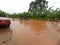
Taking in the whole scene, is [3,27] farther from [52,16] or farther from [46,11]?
[46,11]

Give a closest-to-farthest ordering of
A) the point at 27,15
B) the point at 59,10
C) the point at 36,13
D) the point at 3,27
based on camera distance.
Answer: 1. the point at 3,27
2. the point at 59,10
3. the point at 36,13
4. the point at 27,15

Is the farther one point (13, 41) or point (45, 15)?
point (45, 15)

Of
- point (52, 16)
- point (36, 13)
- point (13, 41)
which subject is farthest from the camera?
point (36, 13)

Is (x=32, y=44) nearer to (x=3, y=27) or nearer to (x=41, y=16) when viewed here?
(x=3, y=27)

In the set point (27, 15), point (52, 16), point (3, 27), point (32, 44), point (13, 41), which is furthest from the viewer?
point (27, 15)

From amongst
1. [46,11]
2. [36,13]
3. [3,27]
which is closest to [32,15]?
[36,13]

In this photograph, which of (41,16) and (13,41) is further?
(41,16)

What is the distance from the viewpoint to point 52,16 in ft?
66.7

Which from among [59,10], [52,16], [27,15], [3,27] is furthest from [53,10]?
[3,27]

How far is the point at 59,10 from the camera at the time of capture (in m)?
22.2

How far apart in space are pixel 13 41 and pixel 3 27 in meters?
4.79

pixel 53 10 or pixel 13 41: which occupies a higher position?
pixel 53 10

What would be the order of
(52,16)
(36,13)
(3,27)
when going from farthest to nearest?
(36,13), (52,16), (3,27)

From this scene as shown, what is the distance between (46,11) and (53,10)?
1.35 meters
